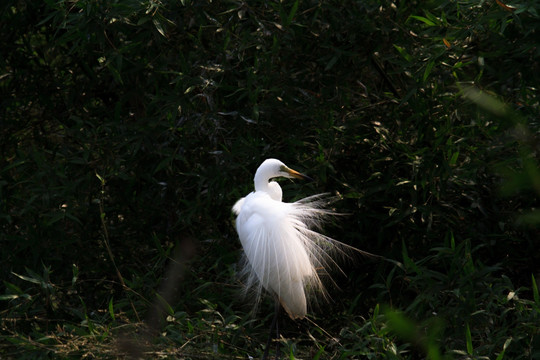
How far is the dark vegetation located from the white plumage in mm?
172

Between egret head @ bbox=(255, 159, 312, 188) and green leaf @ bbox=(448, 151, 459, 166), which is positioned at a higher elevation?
egret head @ bbox=(255, 159, 312, 188)

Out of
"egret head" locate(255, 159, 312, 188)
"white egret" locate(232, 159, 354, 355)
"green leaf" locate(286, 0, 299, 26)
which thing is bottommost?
"white egret" locate(232, 159, 354, 355)

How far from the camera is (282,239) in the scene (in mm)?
2369

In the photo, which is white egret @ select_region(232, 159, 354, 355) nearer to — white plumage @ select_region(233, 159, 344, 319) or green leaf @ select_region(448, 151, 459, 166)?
white plumage @ select_region(233, 159, 344, 319)

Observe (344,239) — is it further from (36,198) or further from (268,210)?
(36,198)

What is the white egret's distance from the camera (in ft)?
7.77

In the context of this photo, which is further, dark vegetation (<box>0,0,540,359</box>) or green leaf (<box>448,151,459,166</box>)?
green leaf (<box>448,151,459,166</box>)

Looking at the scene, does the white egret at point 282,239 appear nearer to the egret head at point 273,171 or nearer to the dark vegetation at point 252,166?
the egret head at point 273,171

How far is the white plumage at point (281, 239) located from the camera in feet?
7.77

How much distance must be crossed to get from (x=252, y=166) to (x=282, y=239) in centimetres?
49

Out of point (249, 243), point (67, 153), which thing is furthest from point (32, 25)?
point (249, 243)

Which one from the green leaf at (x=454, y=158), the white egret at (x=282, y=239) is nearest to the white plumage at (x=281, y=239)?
the white egret at (x=282, y=239)

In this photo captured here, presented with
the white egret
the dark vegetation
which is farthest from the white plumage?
the dark vegetation

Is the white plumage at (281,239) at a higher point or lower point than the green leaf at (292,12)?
lower
